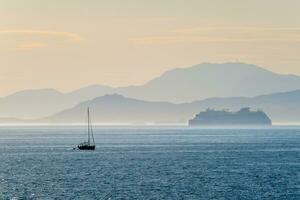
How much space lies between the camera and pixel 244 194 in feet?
352

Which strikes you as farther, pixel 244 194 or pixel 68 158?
pixel 68 158

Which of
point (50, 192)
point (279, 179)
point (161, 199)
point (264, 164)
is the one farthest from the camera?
point (264, 164)

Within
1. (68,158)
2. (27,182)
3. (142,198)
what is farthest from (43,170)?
(142,198)

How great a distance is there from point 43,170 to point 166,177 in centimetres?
2848

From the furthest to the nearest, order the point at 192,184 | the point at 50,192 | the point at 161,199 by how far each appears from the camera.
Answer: the point at 192,184, the point at 50,192, the point at 161,199

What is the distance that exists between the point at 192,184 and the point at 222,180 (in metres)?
7.52

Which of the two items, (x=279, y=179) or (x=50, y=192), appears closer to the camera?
(x=50, y=192)

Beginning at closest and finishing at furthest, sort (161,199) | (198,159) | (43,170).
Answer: (161,199) < (43,170) < (198,159)

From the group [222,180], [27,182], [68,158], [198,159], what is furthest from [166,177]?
[68,158]

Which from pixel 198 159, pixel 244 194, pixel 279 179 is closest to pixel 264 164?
pixel 198 159

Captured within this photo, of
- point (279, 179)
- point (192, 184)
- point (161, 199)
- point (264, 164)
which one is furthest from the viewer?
point (264, 164)

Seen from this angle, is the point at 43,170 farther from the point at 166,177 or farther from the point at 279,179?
the point at 279,179

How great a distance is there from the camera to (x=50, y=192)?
109938mm

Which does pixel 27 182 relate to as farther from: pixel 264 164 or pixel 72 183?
pixel 264 164
